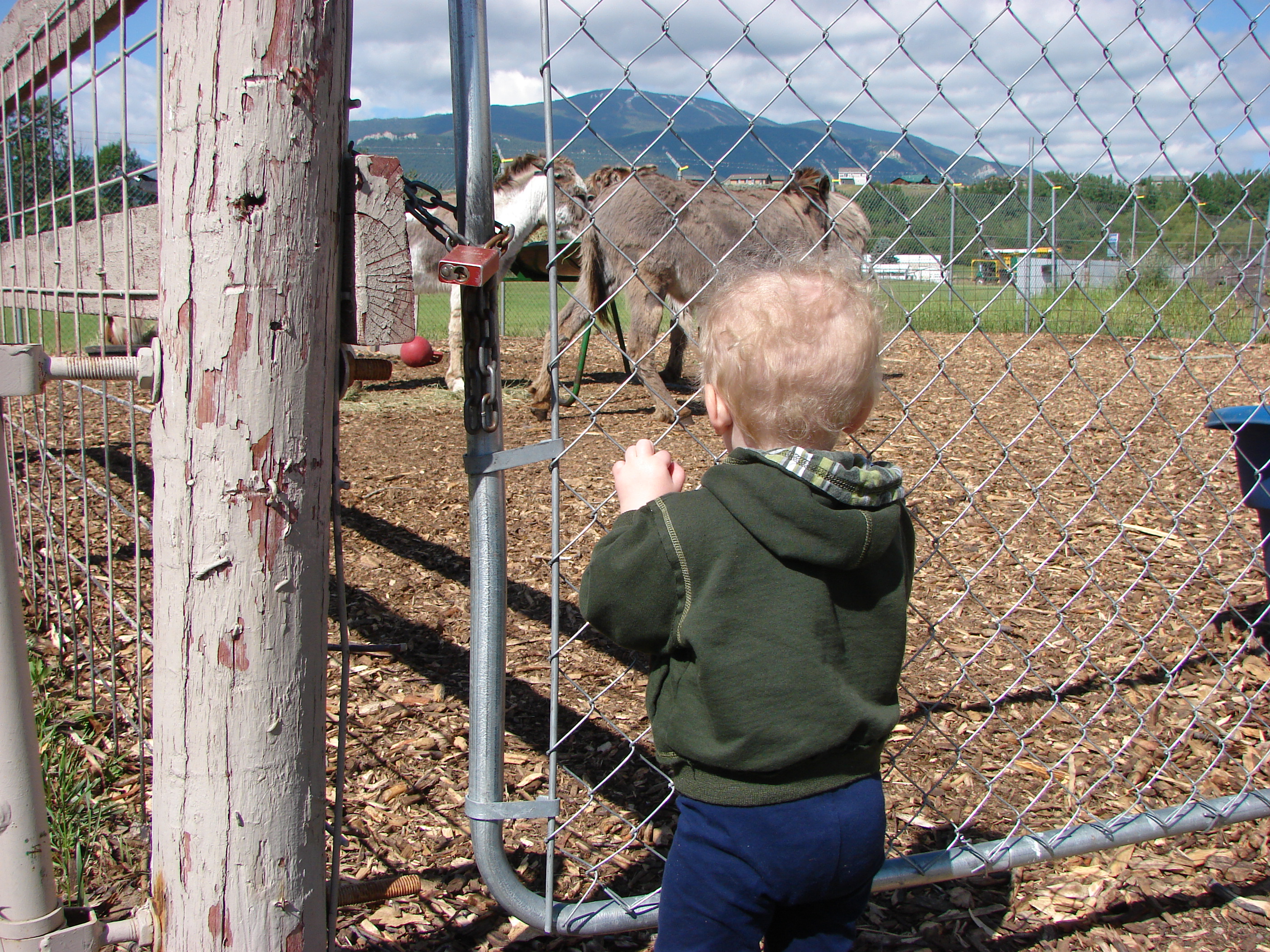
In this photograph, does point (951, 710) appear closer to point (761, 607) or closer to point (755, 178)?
point (755, 178)

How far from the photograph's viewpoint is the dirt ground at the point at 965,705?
2070 millimetres

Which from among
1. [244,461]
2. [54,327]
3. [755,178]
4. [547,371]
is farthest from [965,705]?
[547,371]

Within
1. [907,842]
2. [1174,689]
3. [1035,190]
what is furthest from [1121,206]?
[1035,190]

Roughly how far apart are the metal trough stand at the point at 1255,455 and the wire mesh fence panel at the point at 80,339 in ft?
10.0

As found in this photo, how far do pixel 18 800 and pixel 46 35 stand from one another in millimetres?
2162

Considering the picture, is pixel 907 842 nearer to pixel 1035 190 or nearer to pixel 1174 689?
pixel 1174 689

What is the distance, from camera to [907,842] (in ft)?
7.45

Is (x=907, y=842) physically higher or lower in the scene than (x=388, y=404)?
lower

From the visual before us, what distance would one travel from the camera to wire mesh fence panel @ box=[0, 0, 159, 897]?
82.3 inches

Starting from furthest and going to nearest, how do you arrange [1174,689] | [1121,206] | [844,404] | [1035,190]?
[1035,190], [1174,689], [1121,206], [844,404]

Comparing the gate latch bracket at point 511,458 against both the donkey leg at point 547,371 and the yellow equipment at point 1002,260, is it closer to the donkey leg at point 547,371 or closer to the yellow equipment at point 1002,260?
the yellow equipment at point 1002,260

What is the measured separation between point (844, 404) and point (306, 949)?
1.17m

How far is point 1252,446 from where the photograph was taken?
313cm

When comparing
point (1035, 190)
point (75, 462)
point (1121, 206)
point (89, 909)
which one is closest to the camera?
point (89, 909)
